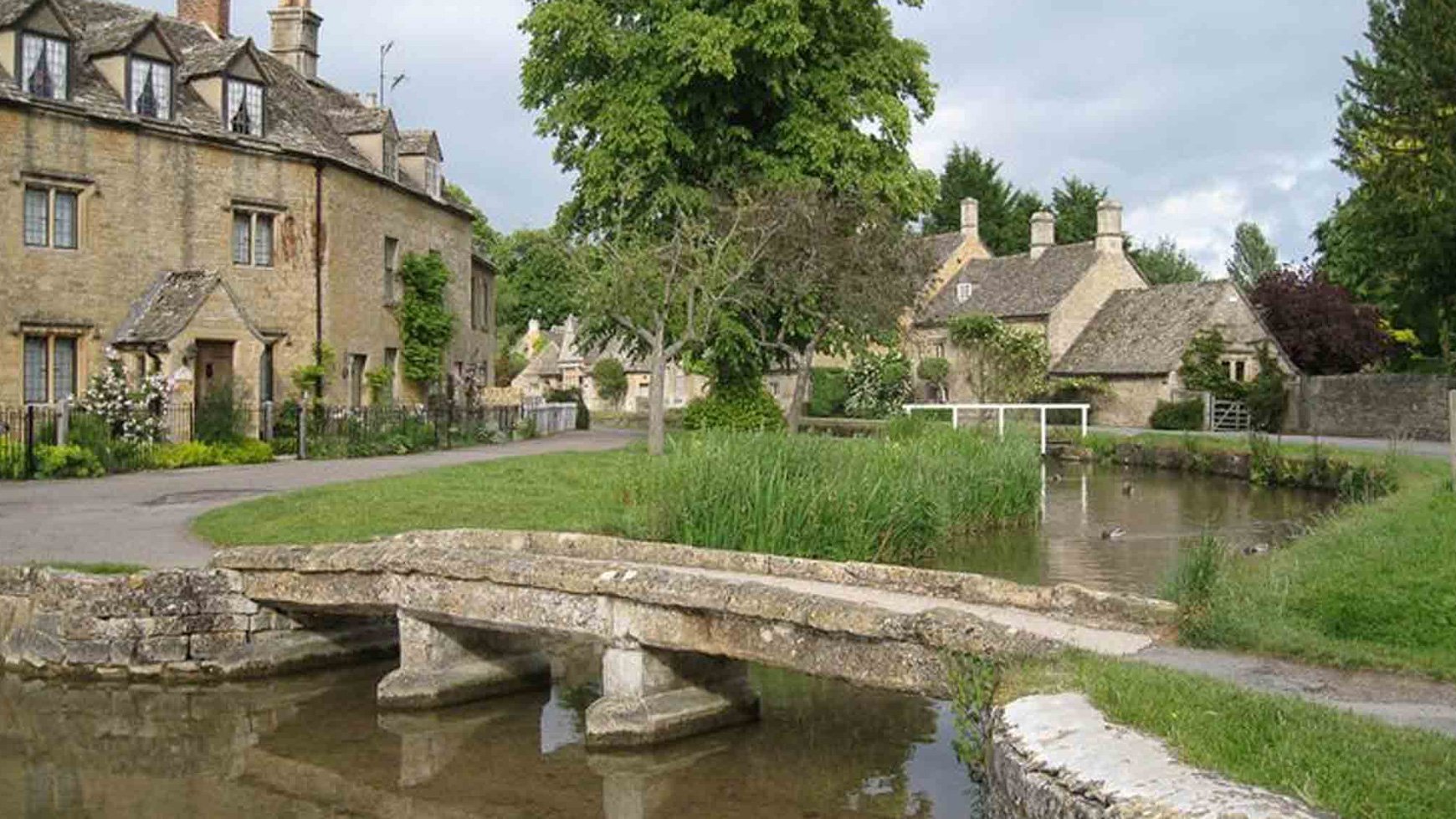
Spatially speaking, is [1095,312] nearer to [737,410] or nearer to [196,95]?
[737,410]

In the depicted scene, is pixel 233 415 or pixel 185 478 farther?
pixel 233 415

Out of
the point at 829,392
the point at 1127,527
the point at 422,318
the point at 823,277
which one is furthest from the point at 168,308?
the point at 829,392

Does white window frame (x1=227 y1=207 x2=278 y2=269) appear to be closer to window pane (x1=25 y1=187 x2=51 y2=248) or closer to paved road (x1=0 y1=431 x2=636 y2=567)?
window pane (x1=25 y1=187 x2=51 y2=248)

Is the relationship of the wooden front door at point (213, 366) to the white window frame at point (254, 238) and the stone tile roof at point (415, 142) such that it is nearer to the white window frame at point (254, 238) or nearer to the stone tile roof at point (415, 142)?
the white window frame at point (254, 238)

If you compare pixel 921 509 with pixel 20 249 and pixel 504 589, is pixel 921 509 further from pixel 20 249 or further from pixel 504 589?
pixel 20 249

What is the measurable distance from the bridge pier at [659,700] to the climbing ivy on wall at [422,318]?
27.9 metres

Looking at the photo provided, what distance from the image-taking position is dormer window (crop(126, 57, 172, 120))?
29.8m

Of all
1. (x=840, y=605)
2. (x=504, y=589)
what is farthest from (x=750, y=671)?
(x=840, y=605)

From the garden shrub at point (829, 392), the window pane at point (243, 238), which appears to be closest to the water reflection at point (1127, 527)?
the window pane at point (243, 238)

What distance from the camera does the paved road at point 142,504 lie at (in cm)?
1504

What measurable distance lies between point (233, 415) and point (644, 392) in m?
49.2

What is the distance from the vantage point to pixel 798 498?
14148 millimetres

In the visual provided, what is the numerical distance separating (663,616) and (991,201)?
77497 mm

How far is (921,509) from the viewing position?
53.7ft
